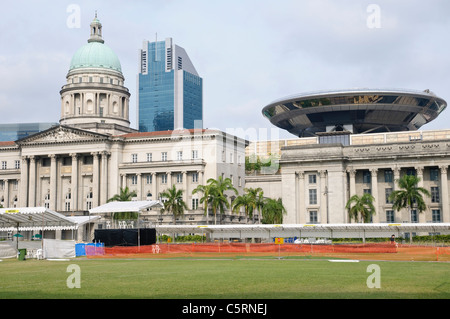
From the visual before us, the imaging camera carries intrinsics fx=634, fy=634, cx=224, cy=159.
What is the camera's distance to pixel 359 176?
359 ft

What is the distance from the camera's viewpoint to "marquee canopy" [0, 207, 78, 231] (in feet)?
191

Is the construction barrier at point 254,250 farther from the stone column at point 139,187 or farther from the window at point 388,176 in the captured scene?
the stone column at point 139,187

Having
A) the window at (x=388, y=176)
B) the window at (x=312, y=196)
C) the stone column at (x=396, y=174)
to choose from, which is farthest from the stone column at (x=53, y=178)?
the stone column at (x=396, y=174)

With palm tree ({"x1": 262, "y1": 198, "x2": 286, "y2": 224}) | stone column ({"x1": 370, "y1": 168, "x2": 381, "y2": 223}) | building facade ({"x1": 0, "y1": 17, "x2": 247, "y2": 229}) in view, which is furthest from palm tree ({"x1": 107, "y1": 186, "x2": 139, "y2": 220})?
stone column ({"x1": 370, "y1": 168, "x2": 381, "y2": 223})

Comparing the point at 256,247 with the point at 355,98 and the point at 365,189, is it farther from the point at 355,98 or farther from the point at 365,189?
the point at 355,98

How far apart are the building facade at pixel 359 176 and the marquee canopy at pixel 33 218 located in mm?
51723

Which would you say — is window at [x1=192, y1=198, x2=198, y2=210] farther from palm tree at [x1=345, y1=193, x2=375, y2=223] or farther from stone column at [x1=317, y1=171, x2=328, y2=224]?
palm tree at [x1=345, y1=193, x2=375, y2=223]

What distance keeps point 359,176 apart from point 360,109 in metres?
27.7

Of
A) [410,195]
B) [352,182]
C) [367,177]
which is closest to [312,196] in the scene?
[352,182]

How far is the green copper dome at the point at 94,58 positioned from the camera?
148587 mm

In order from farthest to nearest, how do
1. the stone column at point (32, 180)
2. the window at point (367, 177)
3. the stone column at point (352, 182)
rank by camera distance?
the stone column at point (32, 180) → the window at point (367, 177) → the stone column at point (352, 182)

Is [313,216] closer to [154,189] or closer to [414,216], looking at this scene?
[414,216]

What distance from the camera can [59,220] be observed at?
63688 mm
